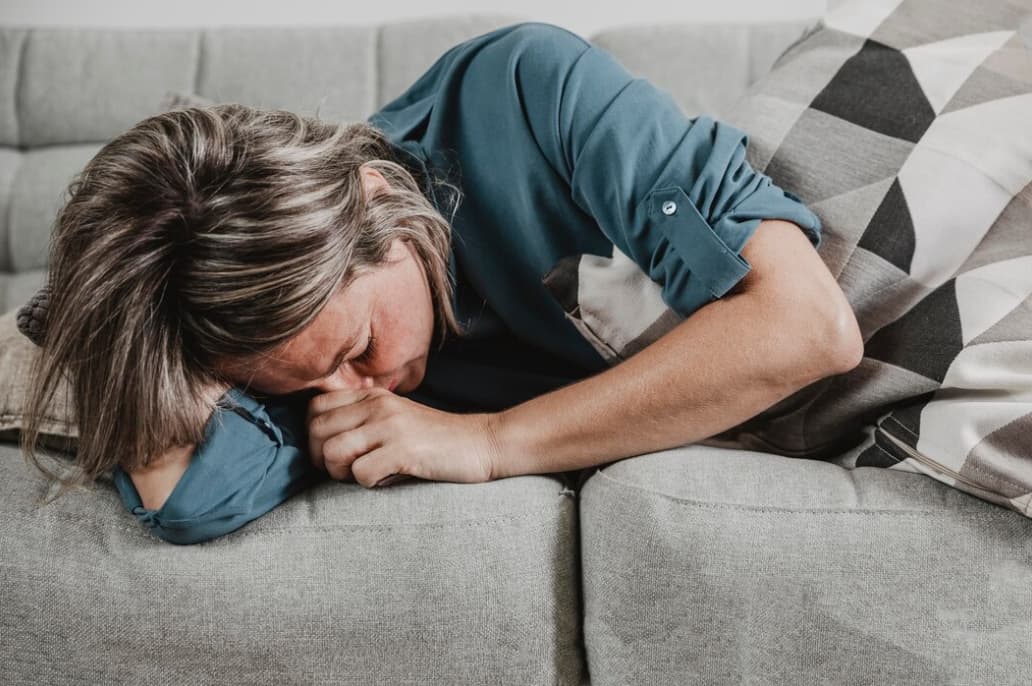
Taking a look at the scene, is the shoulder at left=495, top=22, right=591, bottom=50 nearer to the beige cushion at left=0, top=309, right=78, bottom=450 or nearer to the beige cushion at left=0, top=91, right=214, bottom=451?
the beige cushion at left=0, top=91, right=214, bottom=451

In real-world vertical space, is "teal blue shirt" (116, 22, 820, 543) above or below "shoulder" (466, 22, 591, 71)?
below

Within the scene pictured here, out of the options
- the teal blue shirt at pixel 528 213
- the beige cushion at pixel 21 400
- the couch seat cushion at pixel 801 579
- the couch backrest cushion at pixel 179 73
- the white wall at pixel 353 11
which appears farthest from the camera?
the white wall at pixel 353 11

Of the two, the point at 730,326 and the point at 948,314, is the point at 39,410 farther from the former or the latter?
the point at 948,314

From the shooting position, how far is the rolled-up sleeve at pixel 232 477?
0.82 metres

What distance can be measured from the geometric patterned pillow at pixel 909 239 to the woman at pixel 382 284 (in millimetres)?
64

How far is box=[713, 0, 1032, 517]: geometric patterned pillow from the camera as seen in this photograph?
780 millimetres

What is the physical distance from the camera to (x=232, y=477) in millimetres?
843

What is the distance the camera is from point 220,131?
2.66 ft

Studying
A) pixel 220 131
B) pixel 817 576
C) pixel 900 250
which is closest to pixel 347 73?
pixel 220 131

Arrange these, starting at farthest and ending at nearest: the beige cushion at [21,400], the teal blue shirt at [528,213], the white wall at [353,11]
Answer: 1. the white wall at [353,11]
2. the beige cushion at [21,400]
3. the teal blue shirt at [528,213]

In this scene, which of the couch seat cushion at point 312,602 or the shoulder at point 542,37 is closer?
the couch seat cushion at point 312,602

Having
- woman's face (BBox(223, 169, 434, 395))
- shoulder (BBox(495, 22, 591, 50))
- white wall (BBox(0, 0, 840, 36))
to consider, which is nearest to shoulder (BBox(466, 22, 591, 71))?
shoulder (BBox(495, 22, 591, 50))

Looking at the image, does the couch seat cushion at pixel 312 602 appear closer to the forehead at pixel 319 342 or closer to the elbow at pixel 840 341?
the forehead at pixel 319 342

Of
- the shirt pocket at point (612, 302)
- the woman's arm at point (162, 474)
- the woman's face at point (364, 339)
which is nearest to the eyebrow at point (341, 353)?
the woman's face at point (364, 339)
